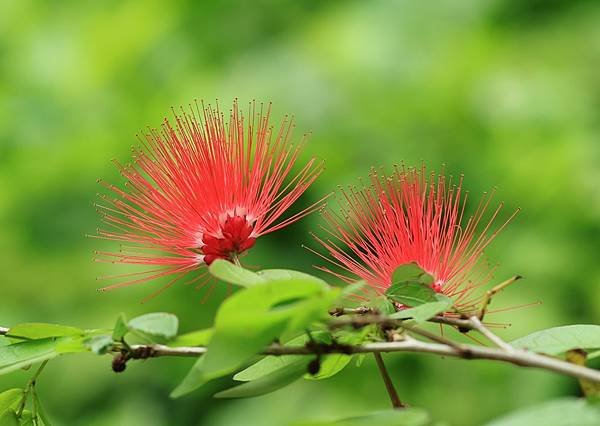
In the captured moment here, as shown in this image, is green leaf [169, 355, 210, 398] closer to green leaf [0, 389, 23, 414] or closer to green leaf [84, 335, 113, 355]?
green leaf [84, 335, 113, 355]

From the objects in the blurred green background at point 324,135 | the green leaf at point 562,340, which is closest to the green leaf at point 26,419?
the green leaf at point 562,340

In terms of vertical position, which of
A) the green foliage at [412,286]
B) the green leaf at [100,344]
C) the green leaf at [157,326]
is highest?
the green foliage at [412,286]

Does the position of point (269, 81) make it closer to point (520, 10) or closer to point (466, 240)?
point (520, 10)

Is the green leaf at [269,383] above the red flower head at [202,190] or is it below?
below

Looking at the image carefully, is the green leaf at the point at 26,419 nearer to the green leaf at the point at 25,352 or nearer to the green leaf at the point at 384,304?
the green leaf at the point at 25,352

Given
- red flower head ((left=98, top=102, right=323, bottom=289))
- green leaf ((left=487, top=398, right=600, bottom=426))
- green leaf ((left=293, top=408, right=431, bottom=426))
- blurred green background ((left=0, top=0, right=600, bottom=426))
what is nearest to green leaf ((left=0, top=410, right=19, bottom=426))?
red flower head ((left=98, top=102, right=323, bottom=289))

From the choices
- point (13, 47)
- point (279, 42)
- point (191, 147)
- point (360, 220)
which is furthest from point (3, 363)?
point (13, 47)
